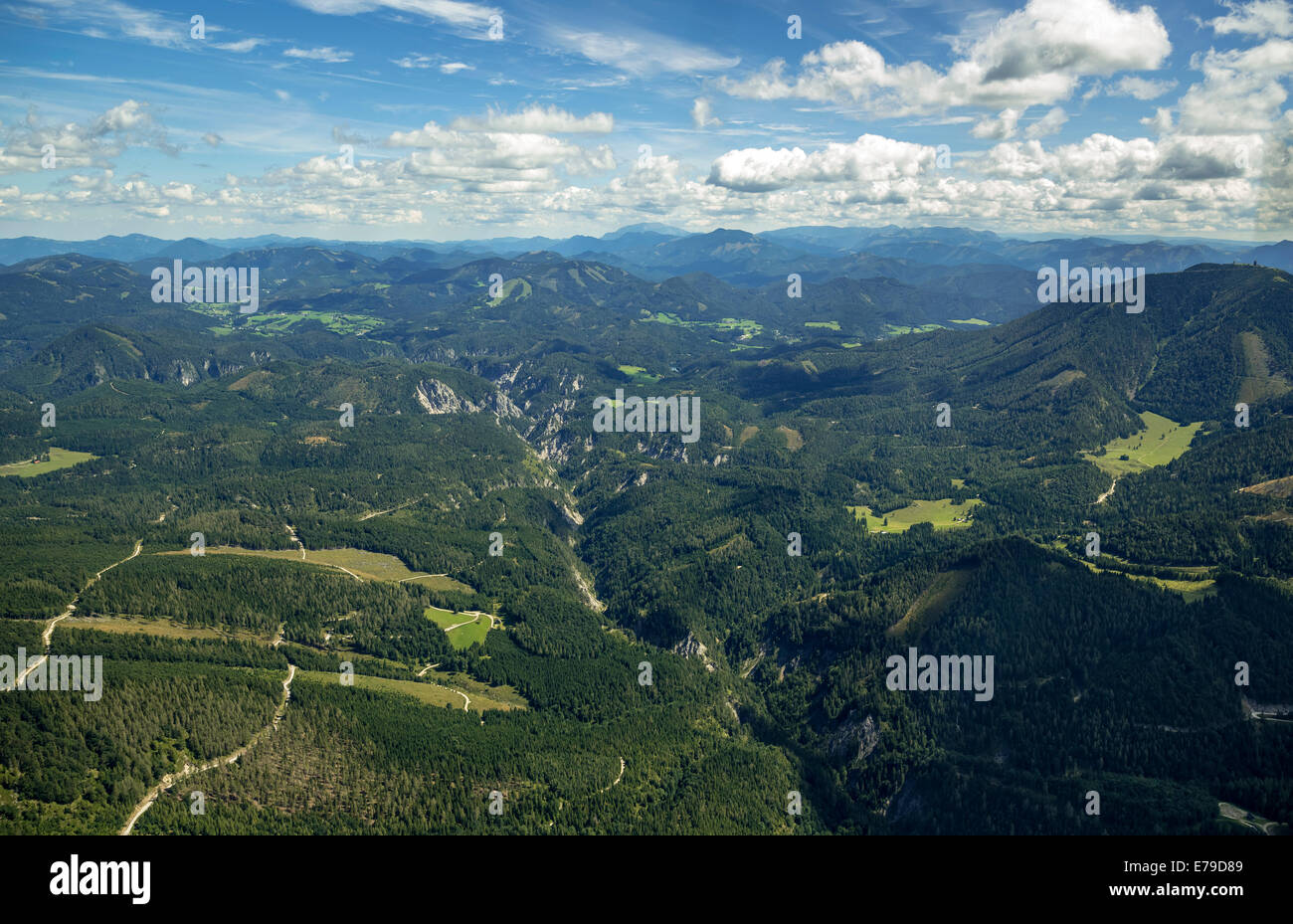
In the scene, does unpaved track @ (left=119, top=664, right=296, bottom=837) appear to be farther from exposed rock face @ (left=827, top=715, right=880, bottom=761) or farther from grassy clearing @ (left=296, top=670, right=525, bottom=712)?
exposed rock face @ (left=827, top=715, right=880, bottom=761)

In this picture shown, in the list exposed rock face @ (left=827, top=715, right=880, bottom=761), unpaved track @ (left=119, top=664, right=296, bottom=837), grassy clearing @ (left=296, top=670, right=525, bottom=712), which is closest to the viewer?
unpaved track @ (left=119, top=664, right=296, bottom=837)

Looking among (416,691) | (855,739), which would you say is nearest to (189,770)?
(416,691)

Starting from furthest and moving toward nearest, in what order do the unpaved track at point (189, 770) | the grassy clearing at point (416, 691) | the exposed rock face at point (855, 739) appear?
1. the grassy clearing at point (416, 691)
2. the exposed rock face at point (855, 739)
3. the unpaved track at point (189, 770)

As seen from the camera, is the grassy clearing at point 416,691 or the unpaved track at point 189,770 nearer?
the unpaved track at point 189,770

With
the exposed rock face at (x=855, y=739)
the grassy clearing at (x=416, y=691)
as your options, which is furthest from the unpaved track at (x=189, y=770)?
the exposed rock face at (x=855, y=739)

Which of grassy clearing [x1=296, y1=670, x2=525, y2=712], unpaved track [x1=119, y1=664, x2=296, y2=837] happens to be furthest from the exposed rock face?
unpaved track [x1=119, y1=664, x2=296, y2=837]

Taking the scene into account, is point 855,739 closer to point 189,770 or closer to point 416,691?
point 416,691

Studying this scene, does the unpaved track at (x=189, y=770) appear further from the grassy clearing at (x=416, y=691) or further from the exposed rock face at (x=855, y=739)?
the exposed rock face at (x=855, y=739)
